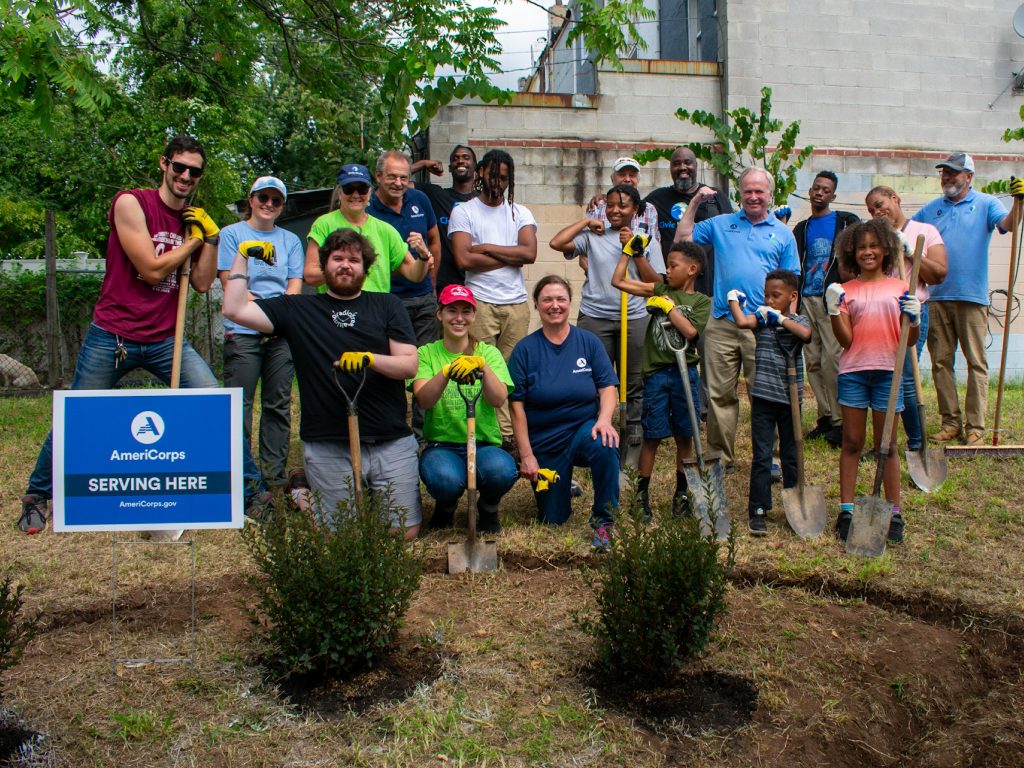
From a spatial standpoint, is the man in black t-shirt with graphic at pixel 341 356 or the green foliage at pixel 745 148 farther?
the green foliage at pixel 745 148

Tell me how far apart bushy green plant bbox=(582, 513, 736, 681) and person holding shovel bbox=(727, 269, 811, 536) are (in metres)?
1.87

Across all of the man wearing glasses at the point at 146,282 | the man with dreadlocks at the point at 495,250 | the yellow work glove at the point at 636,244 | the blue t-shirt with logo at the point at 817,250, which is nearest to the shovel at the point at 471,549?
the man with dreadlocks at the point at 495,250

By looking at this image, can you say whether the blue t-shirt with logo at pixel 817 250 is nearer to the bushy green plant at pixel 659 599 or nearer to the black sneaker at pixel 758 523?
the black sneaker at pixel 758 523

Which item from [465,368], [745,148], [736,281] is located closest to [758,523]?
[736,281]

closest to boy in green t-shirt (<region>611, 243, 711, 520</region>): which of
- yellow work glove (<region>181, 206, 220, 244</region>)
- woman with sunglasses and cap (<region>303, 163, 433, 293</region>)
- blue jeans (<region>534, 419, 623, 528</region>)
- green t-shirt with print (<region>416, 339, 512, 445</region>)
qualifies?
blue jeans (<region>534, 419, 623, 528</region>)

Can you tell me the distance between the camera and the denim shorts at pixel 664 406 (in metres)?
5.59

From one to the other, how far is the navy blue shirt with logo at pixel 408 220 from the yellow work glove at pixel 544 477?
1.77 metres

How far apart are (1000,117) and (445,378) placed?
9898 millimetres

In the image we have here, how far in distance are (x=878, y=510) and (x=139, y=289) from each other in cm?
412

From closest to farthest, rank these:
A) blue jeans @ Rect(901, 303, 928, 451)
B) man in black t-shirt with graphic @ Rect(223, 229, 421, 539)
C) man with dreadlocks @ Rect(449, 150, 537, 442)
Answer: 1. man in black t-shirt with graphic @ Rect(223, 229, 421, 539)
2. blue jeans @ Rect(901, 303, 928, 451)
3. man with dreadlocks @ Rect(449, 150, 537, 442)

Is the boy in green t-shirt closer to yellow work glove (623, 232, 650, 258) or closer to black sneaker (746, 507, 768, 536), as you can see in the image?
yellow work glove (623, 232, 650, 258)

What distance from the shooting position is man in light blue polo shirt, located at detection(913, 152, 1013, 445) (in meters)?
6.87

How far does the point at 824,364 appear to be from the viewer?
23.9 feet

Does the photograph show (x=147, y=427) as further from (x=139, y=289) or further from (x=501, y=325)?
(x=501, y=325)
